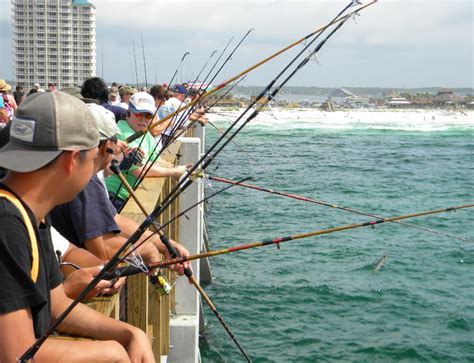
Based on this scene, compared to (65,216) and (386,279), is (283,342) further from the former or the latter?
(65,216)

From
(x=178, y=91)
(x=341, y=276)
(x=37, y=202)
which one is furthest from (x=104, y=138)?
(x=341, y=276)

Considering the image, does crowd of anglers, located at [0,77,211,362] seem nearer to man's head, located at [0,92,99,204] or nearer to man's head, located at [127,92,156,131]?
man's head, located at [0,92,99,204]

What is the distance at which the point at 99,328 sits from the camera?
249cm

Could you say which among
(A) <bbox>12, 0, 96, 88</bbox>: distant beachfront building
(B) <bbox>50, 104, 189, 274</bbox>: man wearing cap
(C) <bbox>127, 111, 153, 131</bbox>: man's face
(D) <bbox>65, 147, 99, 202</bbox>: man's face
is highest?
(A) <bbox>12, 0, 96, 88</bbox>: distant beachfront building

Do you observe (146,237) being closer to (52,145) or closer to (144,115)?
(52,145)

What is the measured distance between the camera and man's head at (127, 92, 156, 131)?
5.21 m

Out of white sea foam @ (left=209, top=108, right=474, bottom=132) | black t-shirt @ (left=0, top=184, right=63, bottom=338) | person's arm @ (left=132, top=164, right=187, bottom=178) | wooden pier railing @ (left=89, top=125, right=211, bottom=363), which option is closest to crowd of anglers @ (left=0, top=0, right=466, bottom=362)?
black t-shirt @ (left=0, top=184, right=63, bottom=338)

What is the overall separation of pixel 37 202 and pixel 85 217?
1.17 m

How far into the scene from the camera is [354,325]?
1134 cm

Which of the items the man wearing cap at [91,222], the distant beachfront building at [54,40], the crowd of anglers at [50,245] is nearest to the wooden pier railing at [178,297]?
the man wearing cap at [91,222]

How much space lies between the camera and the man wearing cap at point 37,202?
1827 millimetres

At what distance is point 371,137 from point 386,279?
43107 millimetres

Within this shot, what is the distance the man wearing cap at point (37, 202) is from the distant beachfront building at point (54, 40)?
75546mm

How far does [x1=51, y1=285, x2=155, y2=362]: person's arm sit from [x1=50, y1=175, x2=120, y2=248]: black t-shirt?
0.70 meters
